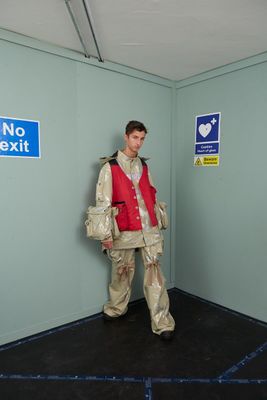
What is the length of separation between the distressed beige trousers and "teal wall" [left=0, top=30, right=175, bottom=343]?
7.4 inches

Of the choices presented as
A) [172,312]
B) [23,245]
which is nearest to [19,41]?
[23,245]

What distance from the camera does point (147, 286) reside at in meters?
2.28

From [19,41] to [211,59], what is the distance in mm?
1538

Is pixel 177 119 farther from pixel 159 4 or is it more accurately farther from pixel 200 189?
pixel 159 4

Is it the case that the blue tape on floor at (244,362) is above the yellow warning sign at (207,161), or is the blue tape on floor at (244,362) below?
below

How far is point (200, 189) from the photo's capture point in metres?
2.89

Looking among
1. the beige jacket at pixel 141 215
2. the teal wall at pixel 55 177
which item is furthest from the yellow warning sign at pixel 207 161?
the beige jacket at pixel 141 215

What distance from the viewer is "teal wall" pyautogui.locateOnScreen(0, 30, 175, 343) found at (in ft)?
6.94

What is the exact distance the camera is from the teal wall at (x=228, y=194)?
2.43 meters

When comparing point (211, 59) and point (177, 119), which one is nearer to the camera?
point (211, 59)

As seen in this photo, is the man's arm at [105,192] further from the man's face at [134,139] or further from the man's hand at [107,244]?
the man's face at [134,139]

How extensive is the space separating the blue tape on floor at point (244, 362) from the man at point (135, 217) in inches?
19.2

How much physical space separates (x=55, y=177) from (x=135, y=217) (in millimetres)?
720

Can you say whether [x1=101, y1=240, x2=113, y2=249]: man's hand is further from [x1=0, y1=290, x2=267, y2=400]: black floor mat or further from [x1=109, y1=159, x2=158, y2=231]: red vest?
[x1=0, y1=290, x2=267, y2=400]: black floor mat
